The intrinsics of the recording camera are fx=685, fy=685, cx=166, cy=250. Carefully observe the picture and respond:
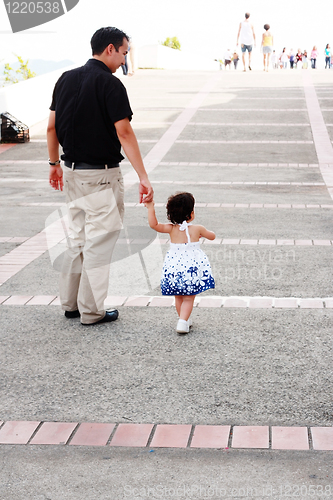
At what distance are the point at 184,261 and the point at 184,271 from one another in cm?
7

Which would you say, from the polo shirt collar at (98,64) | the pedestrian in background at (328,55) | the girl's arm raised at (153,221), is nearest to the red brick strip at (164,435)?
the girl's arm raised at (153,221)

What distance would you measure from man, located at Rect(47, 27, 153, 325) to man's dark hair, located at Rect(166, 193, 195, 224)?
0.25m

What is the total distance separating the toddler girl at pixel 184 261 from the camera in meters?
4.92

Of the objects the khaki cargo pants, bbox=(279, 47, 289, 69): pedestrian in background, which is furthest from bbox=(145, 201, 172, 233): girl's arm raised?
bbox=(279, 47, 289, 69): pedestrian in background

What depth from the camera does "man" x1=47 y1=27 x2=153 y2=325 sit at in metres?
4.81

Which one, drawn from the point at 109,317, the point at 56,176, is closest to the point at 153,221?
the point at 109,317

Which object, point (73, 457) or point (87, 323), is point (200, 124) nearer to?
point (87, 323)

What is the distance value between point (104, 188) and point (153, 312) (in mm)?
1087

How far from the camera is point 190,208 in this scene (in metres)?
4.91

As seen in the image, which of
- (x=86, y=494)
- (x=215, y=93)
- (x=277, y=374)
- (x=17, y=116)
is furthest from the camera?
(x=215, y=93)

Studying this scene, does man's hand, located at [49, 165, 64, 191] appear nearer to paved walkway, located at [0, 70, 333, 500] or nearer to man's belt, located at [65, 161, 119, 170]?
man's belt, located at [65, 161, 119, 170]

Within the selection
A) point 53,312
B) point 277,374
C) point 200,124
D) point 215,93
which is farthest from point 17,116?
point 277,374

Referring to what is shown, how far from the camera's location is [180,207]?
193 inches

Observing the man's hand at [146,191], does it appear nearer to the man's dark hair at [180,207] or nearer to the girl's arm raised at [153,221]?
the girl's arm raised at [153,221]
